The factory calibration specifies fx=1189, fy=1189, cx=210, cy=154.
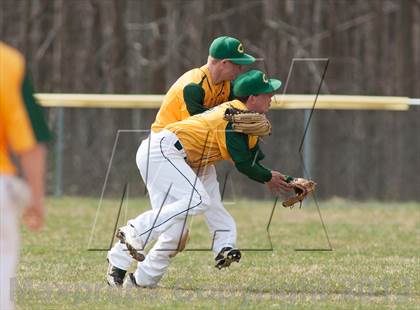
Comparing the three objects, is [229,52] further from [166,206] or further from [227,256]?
[227,256]

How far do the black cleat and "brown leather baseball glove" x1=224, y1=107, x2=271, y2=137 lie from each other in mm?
777

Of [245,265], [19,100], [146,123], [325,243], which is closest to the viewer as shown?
[19,100]

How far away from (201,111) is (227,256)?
37.5 inches

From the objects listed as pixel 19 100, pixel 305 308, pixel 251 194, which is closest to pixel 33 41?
pixel 251 194

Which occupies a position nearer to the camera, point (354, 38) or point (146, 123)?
point (146, 123)

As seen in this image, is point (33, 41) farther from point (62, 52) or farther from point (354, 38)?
point (354, 38)

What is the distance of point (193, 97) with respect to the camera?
25.1 feet

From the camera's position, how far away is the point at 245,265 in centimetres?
892

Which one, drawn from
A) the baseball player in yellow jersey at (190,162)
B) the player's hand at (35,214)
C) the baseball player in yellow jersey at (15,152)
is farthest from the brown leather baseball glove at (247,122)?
the baseball player in yellow jersey at (15,152)

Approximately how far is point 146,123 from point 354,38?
6.29m

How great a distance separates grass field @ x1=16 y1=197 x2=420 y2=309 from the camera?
22.7 ft

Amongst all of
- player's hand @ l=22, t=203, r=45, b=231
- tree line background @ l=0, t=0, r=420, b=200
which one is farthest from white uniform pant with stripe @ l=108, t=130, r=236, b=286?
tree line background @ l=0, t=0, r=420, b=200
